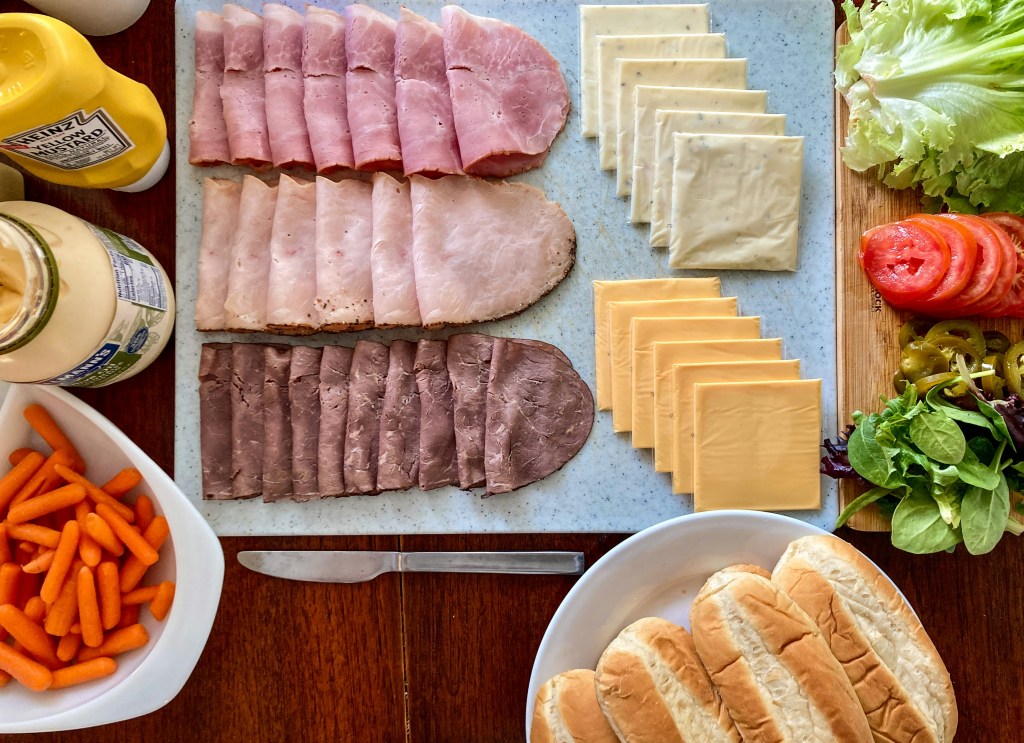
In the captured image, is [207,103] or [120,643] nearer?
[120,643]

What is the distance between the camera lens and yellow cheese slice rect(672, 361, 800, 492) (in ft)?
6.19

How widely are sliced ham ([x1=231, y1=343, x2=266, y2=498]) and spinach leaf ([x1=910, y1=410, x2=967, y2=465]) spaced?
170 cm

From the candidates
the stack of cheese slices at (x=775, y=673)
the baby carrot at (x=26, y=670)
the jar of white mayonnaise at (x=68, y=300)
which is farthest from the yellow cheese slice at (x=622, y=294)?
the baby carrot at (x=26, y=670)

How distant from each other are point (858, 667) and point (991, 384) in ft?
2.69

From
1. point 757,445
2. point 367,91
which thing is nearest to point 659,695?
point 757,445

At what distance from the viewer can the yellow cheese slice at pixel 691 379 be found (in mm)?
1887

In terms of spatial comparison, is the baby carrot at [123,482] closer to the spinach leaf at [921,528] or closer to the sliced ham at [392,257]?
the sliced ham at [392,257]

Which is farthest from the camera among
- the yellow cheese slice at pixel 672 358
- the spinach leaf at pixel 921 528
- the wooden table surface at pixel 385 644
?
the wooden table surface at pixel 385 644

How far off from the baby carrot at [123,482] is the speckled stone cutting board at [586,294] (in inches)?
6.4

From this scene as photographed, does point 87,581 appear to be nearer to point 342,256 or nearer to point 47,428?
point 47,428

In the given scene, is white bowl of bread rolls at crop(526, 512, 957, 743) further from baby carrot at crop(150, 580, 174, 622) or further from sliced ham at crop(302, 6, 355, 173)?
sliced ham at crop(302, 6, 355, 173)

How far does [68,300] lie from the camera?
156cm

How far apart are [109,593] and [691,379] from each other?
1.54 meters

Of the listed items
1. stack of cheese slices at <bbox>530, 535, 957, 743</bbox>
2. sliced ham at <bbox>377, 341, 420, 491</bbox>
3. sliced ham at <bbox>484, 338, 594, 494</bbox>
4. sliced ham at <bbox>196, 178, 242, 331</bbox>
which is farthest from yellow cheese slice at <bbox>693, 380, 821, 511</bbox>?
sliced ham at <bbox>196, 178, 242, 331</bbox>
